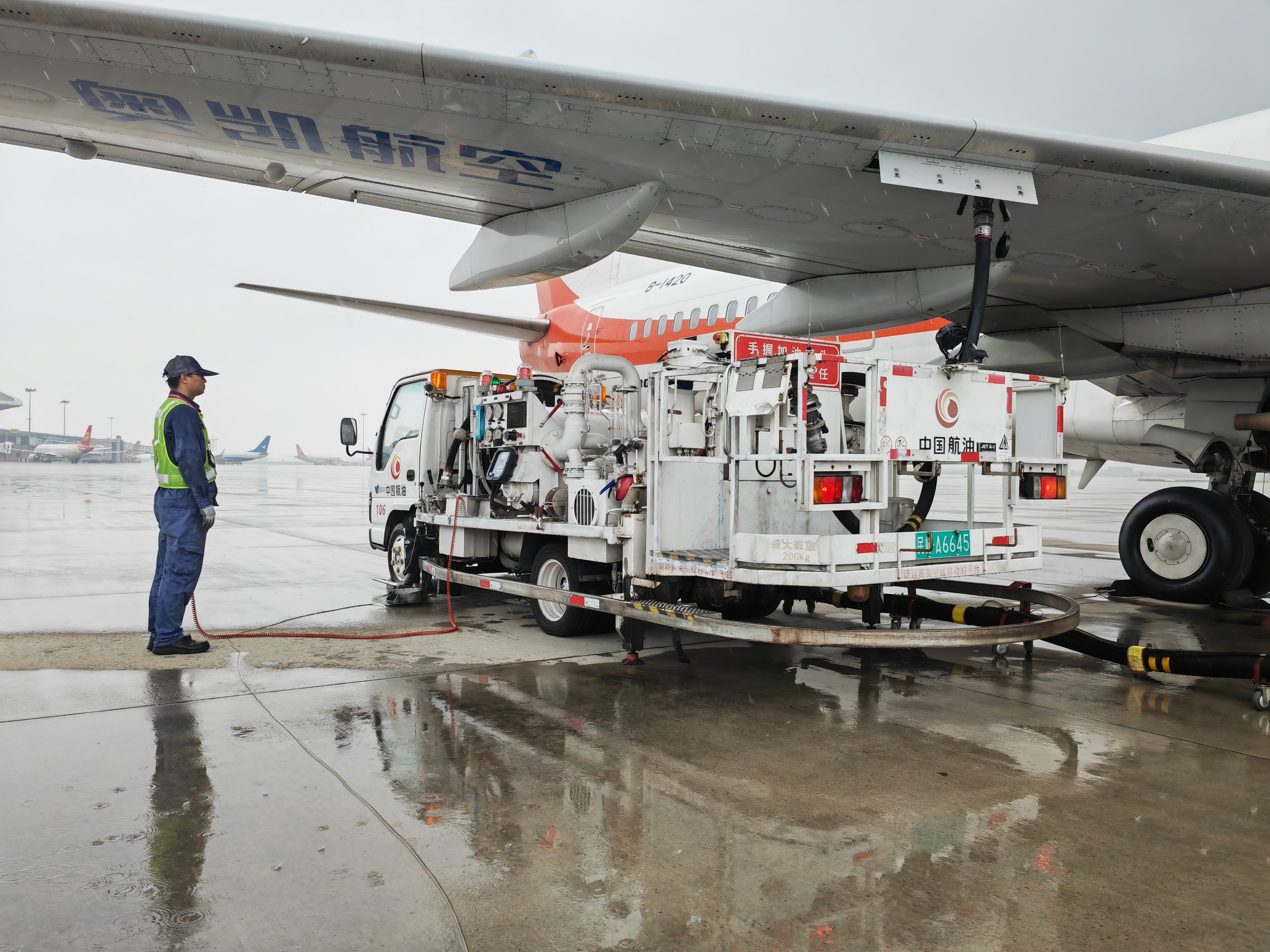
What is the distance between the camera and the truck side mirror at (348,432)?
9.47 meters

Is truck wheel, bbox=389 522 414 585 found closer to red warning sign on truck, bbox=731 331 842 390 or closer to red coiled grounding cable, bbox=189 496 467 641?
red coiled grounding cable, bbox=189 496 467 641

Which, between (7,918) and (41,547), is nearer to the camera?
(7,918)

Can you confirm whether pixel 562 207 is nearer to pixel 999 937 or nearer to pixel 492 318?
pixel 999 937

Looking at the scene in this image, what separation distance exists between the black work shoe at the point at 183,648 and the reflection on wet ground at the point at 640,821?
926mm

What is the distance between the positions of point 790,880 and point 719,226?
18.8 feet

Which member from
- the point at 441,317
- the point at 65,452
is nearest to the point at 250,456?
the point at 65,452

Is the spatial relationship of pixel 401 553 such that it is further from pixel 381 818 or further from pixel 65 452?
pixel 65 452

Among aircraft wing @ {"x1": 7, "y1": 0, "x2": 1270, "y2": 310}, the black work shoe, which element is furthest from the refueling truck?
the black work shoe

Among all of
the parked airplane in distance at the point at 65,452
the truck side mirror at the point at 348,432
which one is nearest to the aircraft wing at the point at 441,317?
the truck side mirror at the point at 348,432

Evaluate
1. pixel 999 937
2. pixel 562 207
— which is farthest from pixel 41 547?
pixel 999 937

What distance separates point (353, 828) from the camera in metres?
3.30

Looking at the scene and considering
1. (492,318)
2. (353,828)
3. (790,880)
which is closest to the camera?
(790,880)

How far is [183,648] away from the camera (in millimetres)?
6355

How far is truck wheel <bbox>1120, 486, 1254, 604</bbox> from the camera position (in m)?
8.31
